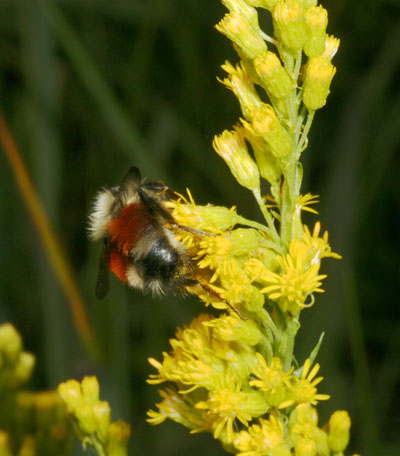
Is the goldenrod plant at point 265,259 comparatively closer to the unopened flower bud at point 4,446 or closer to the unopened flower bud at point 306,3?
the unopened flower bud at point 306,3

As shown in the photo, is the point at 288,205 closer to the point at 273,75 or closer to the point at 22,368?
the point at 273,75

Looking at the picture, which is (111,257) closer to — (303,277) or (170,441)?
(303,277)

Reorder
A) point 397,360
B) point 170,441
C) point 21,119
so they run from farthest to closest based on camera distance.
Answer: point 21,119
point 397,360
point 170,441

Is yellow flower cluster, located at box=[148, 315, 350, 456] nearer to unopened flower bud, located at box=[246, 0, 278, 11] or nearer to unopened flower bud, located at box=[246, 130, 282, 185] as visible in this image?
unopened flower bud, located at box=[246, 130, 282, 185]

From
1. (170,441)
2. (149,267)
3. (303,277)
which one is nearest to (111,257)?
(149,267)

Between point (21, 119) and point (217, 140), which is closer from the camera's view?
point (217, 140)

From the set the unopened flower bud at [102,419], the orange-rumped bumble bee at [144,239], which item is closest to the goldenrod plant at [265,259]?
the orange-rumped bumble bee at [144,239]

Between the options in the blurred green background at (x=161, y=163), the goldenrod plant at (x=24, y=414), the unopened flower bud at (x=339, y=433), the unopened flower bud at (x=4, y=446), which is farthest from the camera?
the blurred green background at (x=161, y=163)
